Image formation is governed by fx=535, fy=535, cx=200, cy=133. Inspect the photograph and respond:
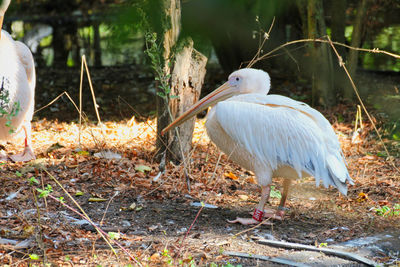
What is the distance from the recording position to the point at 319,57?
6.77 m

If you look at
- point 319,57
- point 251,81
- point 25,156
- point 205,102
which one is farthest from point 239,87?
point 319,57

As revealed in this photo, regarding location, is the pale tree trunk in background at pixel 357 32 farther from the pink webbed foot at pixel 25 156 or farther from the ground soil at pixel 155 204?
the pink webbed foot at pixel 25 156

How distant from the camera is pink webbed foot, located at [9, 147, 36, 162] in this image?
15.9 ft

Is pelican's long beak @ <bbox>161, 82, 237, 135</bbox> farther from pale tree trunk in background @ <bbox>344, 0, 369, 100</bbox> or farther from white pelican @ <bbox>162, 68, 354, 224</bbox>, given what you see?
pale tree trunk in background @ <bbox>344, 0, 369, 100</bbox>

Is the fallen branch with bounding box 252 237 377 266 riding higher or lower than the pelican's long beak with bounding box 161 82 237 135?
lower

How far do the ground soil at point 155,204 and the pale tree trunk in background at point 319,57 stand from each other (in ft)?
3.22

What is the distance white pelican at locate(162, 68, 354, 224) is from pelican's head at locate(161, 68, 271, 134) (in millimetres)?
246

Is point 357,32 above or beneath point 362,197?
above

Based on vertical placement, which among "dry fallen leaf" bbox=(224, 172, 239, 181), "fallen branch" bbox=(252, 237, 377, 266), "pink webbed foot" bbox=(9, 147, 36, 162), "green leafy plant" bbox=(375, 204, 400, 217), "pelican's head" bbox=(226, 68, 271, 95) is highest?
"pelican's head" bbox=(226, 68, 271, 95)

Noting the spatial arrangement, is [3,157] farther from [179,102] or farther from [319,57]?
[319,57]

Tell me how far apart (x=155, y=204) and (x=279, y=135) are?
110cm

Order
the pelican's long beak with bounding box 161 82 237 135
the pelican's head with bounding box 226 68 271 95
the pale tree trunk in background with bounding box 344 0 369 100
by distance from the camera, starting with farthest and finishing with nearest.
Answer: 1. the pale tree trunk in background with bounding box 344 0 369 100
2. the pelican's long beak with bounding box 161 82 237 135
3. the pelican's head with bounding box 226 68 271 95

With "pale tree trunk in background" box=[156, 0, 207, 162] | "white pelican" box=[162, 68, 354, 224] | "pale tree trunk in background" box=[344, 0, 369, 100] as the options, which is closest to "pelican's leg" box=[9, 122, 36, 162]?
"pale tree trunk in background" box=[156, 0, 207, 162]

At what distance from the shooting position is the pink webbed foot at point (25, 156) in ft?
15.9
